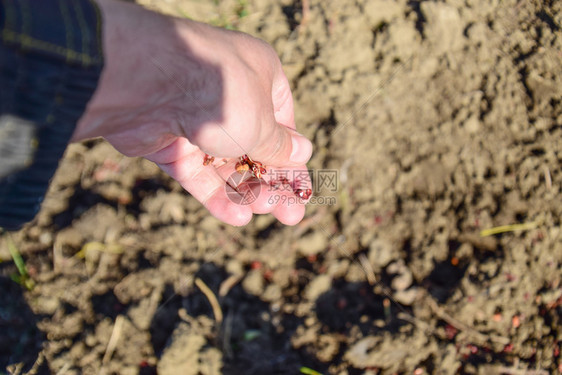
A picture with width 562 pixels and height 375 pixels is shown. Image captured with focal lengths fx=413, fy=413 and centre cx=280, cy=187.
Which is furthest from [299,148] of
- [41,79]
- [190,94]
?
[41,79]

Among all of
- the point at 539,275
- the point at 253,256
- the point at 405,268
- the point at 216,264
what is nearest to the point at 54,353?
the point at 216,264

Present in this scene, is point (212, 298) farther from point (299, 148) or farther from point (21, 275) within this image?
point (21, 275)

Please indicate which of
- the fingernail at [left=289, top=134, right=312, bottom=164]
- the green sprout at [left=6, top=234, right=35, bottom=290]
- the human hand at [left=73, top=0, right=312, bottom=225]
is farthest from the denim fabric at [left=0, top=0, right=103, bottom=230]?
the green sprout at [left=6, top=234, right=35, bottom=290]

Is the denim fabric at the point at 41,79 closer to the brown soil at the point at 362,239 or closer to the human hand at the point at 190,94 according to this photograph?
the human hand at the point at 190,94

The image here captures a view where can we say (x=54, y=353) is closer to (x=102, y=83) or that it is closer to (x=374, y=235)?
(x=102, y=83)

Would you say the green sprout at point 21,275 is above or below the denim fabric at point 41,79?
below

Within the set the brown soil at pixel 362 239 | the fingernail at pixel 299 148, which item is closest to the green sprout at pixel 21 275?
the brown soil at pixel 362 239
